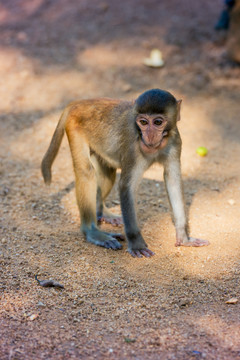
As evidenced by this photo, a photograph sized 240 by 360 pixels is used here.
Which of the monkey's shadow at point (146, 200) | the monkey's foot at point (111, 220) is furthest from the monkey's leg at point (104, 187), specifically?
the monkey's shadow at point (146, 200)

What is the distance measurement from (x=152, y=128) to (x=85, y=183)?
1.19m

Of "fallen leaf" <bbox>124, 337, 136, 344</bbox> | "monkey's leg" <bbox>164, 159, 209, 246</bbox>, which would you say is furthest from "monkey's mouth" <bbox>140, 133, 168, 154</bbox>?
"fallen leaf" <bbox>124, 337, 136, 344</bbox>

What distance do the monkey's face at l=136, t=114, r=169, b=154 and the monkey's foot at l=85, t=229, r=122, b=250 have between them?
116 cm

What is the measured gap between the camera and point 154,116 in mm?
4395

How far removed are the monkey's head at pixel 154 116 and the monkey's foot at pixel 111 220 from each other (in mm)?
1483

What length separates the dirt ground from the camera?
355 cm

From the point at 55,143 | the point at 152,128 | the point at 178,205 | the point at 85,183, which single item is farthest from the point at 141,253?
the point at 55,143

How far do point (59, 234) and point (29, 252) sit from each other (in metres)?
0.56

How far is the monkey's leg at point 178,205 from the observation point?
5.00 m

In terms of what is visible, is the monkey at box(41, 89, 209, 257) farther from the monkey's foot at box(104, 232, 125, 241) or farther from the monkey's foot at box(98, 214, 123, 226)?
the monkey's foot at box(98, 214, 123, 226)

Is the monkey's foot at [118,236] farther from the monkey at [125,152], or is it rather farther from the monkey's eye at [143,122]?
the monkey's eye at [143,122]

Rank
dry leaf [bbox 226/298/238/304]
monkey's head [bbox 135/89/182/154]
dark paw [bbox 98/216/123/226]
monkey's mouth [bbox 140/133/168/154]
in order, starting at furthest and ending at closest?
dark paw [bbox 98/216/123/226] < monkey's mouth [bbox 140/133/168/154] < monkey's head [bbox 135/89/182/154] < dry leaf [bbox 226/298/238/304]

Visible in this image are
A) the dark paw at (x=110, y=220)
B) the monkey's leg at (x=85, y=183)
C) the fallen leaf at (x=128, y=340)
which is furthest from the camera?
the dark paw at (x=110, y=220)

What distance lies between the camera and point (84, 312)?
12.6 feet
